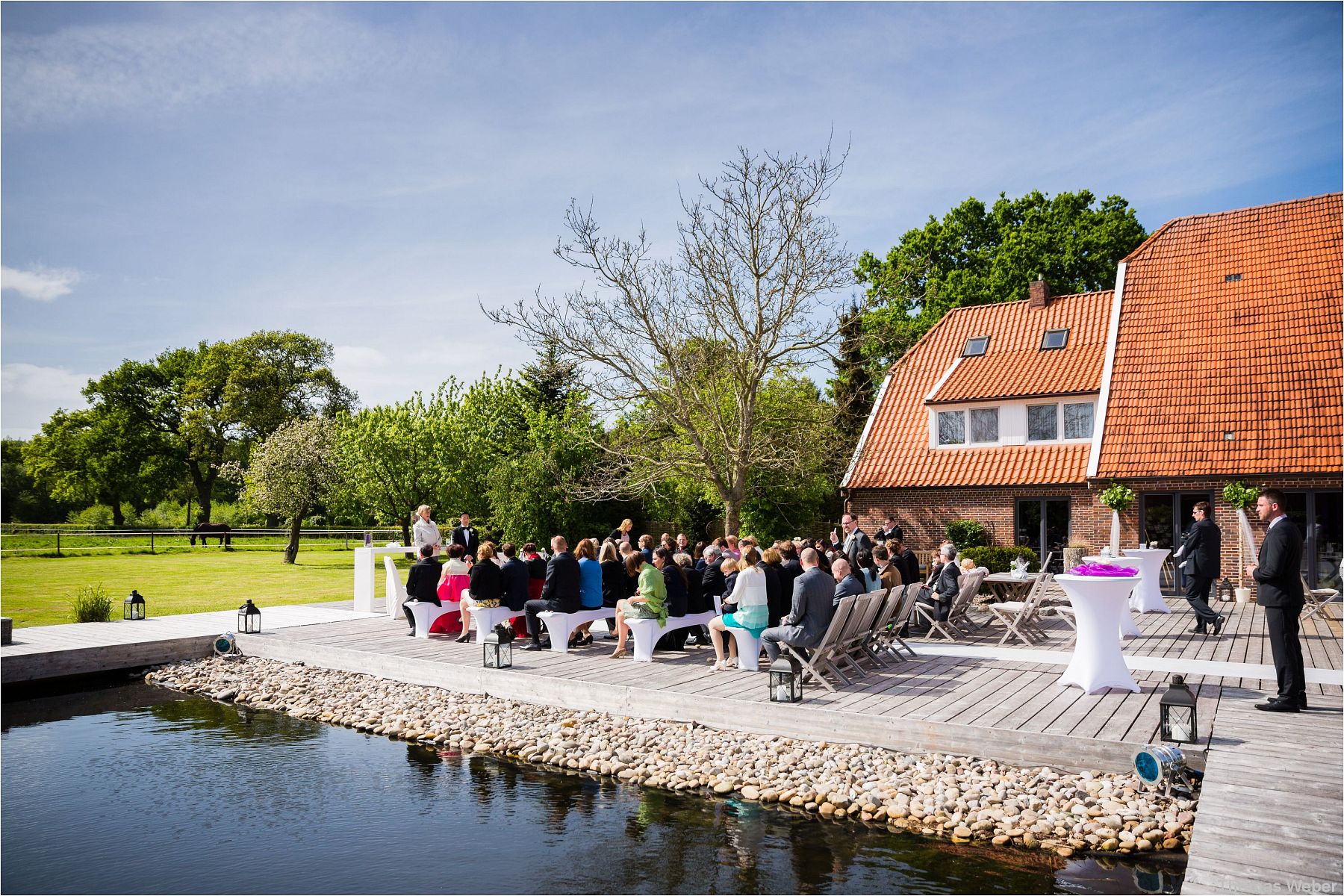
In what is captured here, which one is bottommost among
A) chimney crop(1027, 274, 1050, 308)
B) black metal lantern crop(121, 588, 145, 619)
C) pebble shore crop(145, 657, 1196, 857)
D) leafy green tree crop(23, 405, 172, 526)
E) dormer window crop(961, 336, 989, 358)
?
pebble shore crop(145, 657, 1196, 857)

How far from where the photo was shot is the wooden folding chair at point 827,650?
9164 millimetres

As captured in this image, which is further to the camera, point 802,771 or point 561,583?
point 561,583

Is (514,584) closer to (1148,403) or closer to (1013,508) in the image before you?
(1013,508)

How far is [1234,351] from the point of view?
20109 mm

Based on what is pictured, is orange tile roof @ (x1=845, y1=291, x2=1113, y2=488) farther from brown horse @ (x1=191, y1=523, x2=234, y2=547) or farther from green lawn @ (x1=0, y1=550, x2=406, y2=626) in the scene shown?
Result: brown horse @ (x1=191, y1=523, x2=234, y2=547)

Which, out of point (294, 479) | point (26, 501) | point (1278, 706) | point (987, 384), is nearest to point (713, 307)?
point (987, 384)

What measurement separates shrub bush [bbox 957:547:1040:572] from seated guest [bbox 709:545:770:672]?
11.6m

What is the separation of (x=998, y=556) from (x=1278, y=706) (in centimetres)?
1310

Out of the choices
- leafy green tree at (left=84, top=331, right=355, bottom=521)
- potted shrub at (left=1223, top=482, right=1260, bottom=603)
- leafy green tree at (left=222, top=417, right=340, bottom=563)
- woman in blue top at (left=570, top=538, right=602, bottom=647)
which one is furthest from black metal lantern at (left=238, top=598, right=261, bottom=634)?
leafy green tree at (left=84, top=331, right=355, bottom=521)

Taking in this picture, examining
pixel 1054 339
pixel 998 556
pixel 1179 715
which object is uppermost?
pixel 1054 339

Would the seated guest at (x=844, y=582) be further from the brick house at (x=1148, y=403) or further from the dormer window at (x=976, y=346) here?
the dormer window at (x=976, y=346)

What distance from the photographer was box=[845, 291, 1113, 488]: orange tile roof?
863 inches

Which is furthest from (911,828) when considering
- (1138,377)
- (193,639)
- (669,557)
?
(1138,377)

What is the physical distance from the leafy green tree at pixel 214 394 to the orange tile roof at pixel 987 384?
1357 inches
